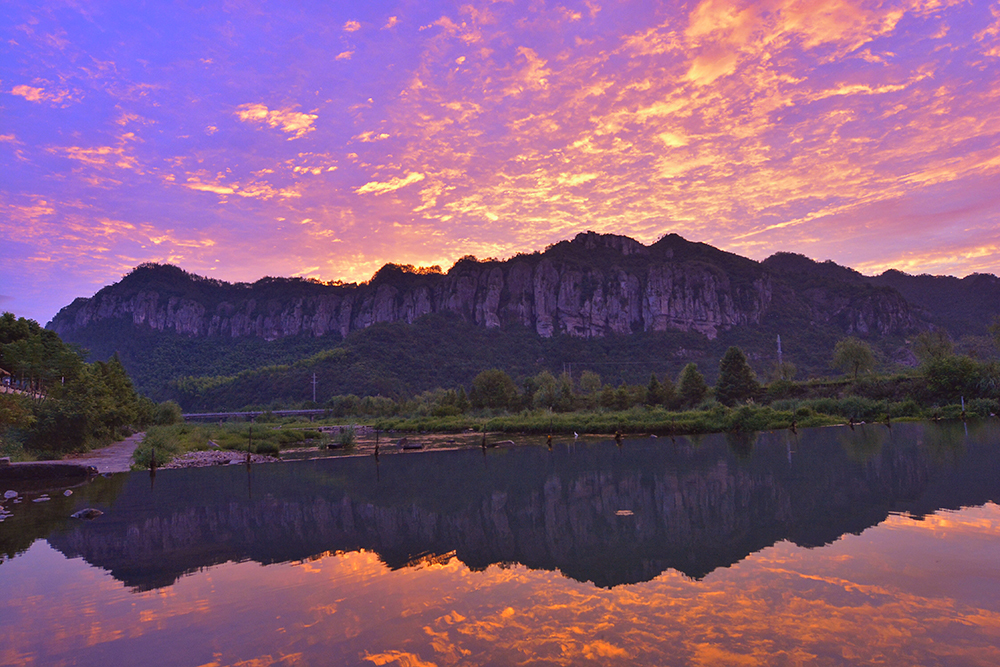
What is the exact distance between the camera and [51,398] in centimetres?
3391

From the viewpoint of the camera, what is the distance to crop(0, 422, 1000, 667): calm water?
6.52 metres

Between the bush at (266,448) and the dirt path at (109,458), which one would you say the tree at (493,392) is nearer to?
the bush at (266,448)

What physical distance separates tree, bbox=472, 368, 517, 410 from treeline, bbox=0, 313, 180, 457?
41.0m

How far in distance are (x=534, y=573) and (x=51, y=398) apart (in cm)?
3812

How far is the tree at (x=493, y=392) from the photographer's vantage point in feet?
246

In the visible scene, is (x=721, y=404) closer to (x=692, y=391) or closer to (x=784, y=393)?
(x=692, y=391)

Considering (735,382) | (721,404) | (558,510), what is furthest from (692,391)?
(558,510)

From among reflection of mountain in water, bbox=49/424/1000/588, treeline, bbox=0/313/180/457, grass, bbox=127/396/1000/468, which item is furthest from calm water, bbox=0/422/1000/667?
grass, bbox=127/396/1000/468

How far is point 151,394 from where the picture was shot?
125 metres

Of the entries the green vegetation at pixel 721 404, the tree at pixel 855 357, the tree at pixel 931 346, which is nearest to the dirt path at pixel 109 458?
the green vegetation at pixel 721 404

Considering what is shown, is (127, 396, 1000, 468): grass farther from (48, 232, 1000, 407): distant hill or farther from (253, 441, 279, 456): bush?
(48, 232, 1000, 407): distant hill

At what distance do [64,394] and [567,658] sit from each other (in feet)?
131

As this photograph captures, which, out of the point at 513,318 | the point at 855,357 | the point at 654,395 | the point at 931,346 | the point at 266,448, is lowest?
the point at 266,448

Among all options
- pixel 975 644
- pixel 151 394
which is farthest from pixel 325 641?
pixel 151 394
